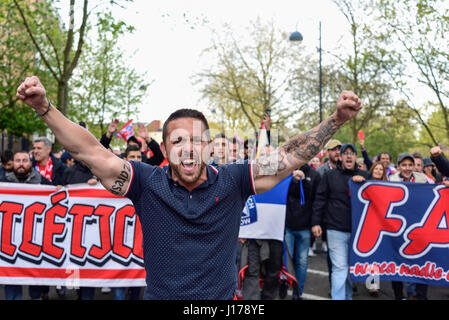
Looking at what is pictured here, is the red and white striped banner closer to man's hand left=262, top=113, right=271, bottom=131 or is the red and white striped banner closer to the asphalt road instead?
the asphalt road

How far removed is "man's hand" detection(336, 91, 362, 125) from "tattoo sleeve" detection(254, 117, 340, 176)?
0.11 meters

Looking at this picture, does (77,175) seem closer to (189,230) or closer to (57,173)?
(57,173)

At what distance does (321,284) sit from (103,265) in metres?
3.43

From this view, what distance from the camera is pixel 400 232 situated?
5.48 meters

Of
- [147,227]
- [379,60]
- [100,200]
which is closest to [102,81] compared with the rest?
[379,60]

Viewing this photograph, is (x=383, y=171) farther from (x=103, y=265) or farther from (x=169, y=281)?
(x=169, y=281)

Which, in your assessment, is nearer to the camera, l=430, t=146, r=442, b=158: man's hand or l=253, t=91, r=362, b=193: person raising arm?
l=253, t=91, r=362, b=193: person raising arm

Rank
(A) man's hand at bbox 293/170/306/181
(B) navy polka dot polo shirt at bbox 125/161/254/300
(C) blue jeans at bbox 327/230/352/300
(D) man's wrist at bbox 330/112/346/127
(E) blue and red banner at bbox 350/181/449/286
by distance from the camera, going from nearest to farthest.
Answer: (B) navy polka dot polo shirt at bbox 125/161/254/300 < (D) man's wrist at bbox 330/112/346/127 < (C) blue jeans at bbox 327/230/352/300 < (E) blue and red banner at bbox 350/181/449/286 < (A) man's hand at bbox 293/170/306/181

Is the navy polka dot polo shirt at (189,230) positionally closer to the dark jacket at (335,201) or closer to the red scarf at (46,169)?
the dark jacket at (335,201)

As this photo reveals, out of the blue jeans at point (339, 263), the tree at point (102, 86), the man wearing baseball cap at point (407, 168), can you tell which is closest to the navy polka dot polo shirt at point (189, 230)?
the blue jeans at point (339, 263)

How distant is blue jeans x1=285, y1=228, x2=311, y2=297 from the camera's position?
6.05 metres

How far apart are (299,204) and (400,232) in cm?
141

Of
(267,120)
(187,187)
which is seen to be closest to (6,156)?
(267,120)

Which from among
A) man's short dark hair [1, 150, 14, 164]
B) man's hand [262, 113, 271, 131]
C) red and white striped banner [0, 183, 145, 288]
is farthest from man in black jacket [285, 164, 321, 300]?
man's short dark hair [1, 150, 14, 164]
